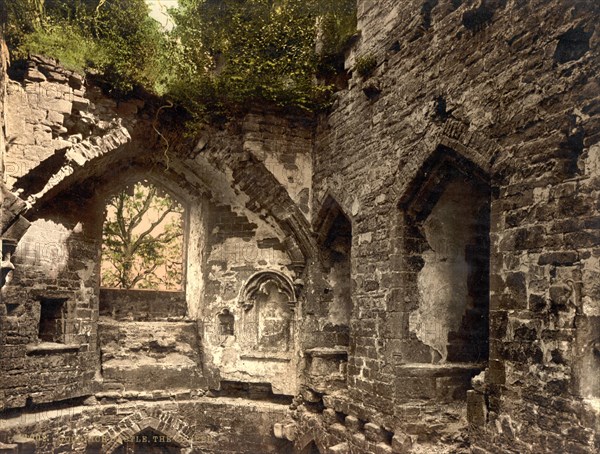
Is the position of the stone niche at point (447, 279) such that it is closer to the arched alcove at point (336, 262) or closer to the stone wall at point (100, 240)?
the arched alcove at point (336, 262)

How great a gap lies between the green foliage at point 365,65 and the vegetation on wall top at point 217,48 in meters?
0.60

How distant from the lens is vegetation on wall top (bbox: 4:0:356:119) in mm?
7555

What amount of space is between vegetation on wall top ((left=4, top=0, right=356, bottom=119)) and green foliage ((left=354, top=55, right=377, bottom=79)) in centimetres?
60

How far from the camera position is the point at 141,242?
12.7 meters

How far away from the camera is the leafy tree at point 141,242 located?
12.4 m

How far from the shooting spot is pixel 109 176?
338 inches

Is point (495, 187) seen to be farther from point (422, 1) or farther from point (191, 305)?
point (191, 305)

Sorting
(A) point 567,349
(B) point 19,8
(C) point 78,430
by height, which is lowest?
(C) point 78,430

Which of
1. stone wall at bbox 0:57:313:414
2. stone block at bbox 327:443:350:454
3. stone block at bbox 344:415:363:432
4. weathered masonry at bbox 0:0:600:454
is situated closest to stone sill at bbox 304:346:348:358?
weathered masonry at bbox 0:0:600:454

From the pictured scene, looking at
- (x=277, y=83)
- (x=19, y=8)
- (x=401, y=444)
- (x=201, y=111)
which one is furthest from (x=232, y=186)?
(x=401, y=444)

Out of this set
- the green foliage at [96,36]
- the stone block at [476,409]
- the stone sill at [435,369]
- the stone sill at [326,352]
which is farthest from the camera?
the stone sill at [326,352]

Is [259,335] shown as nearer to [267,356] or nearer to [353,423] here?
[267,356]

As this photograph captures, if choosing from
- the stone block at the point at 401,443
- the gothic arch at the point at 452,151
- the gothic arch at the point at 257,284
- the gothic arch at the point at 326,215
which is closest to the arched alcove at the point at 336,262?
the gothic arch at the point at 326,215

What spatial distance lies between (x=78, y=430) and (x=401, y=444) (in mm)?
4507
